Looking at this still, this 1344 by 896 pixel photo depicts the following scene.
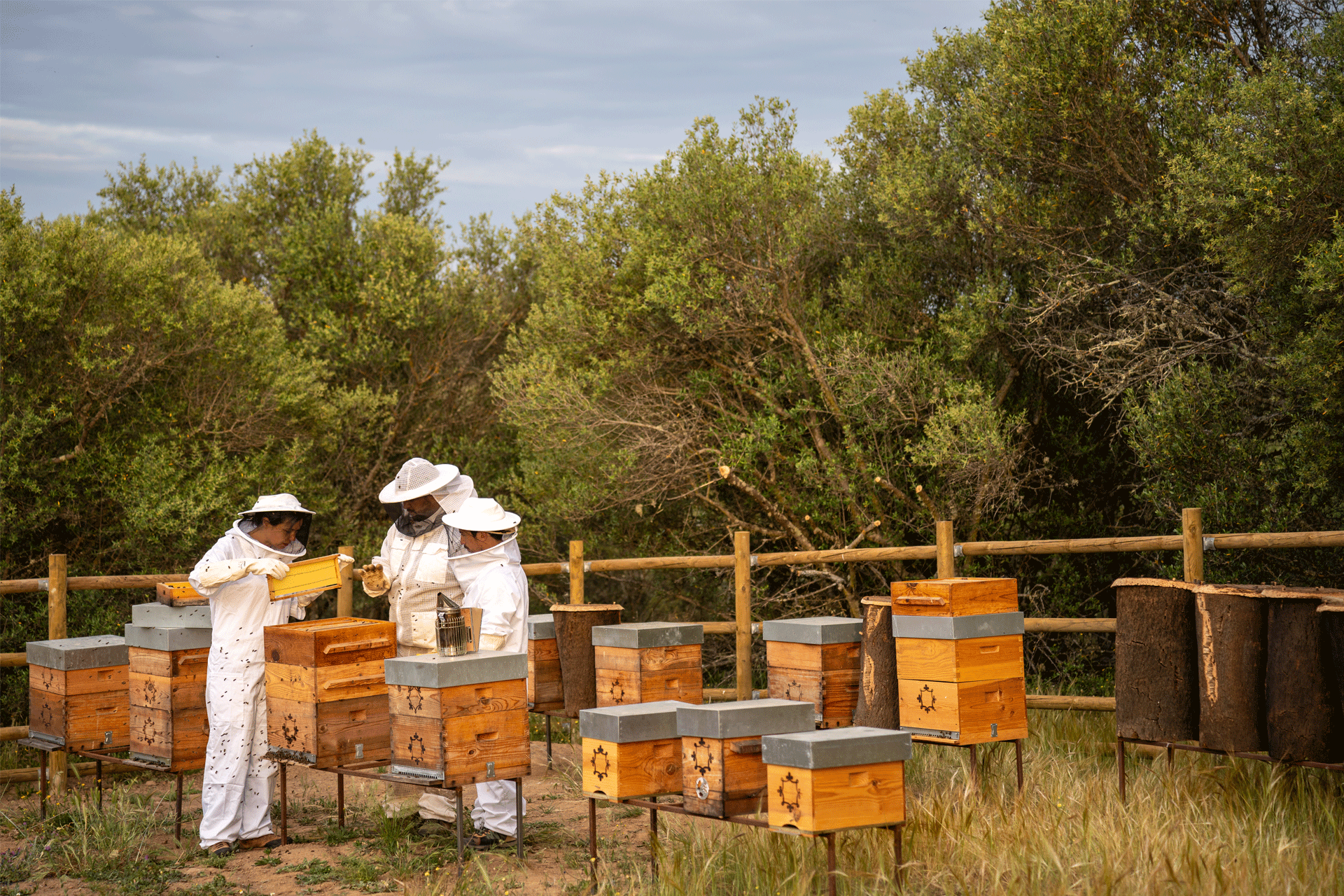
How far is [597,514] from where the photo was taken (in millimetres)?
13438

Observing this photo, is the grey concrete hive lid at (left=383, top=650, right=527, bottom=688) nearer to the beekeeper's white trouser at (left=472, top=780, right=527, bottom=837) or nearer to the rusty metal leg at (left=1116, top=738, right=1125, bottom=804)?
the beekeeper's white trouser at (left=472, top=780, right=527, bottom=837)

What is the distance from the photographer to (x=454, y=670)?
509cm

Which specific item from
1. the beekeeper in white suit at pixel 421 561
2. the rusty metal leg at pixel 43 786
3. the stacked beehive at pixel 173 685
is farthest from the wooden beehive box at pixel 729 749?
the rusty metal leg at pixel 43 786

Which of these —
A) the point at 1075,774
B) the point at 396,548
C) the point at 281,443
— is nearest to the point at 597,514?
the point at 281,443

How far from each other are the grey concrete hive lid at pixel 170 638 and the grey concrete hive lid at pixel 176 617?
21 millimetres

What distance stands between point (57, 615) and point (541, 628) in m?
3.47

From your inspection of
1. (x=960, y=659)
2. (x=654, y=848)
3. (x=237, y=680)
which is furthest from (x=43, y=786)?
(x=960, y=659)

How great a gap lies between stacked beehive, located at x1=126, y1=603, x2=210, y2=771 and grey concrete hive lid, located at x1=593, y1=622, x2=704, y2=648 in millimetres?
2315

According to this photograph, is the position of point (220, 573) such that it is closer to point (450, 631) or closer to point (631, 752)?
point (450, 631)

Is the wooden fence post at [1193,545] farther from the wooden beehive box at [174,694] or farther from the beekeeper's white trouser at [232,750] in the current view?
the wooden beehive box at [174,694]

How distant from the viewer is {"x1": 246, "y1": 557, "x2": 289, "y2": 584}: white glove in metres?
5.85

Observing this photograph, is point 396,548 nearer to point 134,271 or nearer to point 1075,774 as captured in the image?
point 1075,774

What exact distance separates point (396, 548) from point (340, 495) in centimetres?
1011

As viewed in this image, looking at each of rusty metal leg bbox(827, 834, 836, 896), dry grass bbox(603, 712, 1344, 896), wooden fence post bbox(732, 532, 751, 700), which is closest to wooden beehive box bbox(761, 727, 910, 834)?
rusty metal leg bbox(827, 834, 836, 896)
